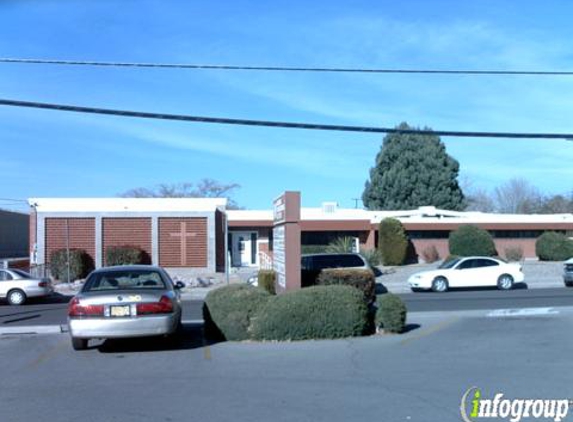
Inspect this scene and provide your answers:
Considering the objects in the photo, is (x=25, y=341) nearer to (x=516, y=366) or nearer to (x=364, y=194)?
(x=516, y=366)

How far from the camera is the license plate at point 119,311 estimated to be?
1195 centimetres

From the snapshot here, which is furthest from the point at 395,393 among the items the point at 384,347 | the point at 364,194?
the point at 364,194

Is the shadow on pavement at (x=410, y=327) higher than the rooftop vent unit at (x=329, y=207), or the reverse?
the rooftop vent unit at (x=329, y=207)

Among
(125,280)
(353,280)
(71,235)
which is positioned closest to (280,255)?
(353,280)

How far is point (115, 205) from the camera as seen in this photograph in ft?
123

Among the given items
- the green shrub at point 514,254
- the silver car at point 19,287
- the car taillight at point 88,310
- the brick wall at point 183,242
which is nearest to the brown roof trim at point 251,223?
the brick wall at point 183,242

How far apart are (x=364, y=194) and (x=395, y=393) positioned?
59659mm

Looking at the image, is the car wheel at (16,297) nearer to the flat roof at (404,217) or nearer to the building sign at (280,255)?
the building sign at (280,255)

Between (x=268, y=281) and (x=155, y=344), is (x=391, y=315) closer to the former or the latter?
(x=155, y=344)

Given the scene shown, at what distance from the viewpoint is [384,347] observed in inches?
490

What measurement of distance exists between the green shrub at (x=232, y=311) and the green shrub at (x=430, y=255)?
33.2 meters

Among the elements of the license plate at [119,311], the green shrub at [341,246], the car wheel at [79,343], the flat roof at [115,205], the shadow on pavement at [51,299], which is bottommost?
the shadow on pavement at [51,299]

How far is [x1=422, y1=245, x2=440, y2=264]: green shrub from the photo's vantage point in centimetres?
4616

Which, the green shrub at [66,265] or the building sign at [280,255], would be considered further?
the green shrub at [66,265]
